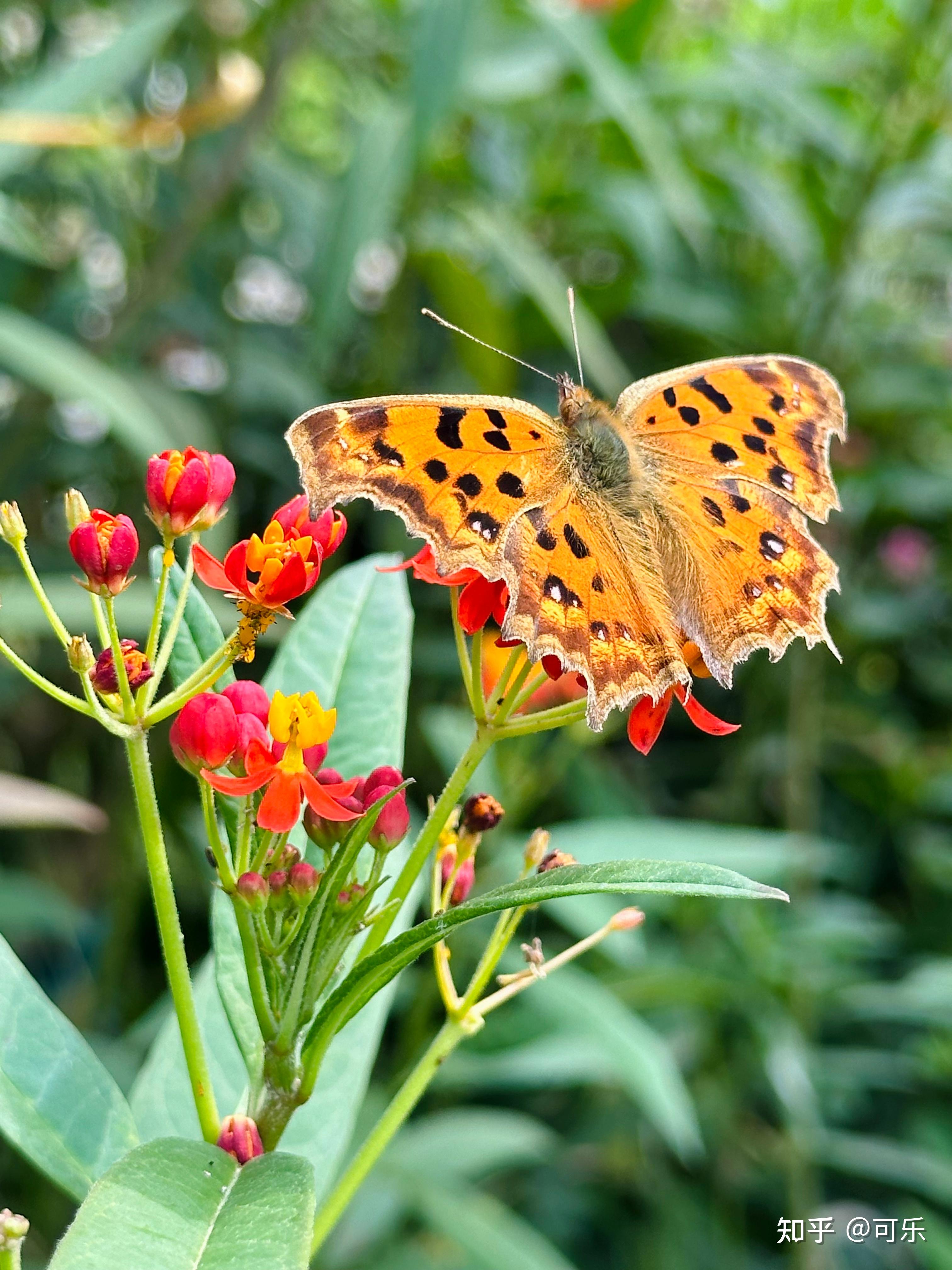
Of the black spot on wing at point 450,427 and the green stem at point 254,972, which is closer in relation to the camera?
the green stem at point 254,972

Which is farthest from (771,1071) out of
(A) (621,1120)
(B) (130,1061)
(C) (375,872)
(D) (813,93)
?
(D) (813,93)

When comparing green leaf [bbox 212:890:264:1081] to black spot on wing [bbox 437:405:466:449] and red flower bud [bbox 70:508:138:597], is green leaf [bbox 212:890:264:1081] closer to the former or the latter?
red flower bud [bbox 70:508:138:597]

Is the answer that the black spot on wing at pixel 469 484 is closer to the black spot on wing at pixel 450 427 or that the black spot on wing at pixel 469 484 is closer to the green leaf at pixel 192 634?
the black spot on wing at pixel 450 427

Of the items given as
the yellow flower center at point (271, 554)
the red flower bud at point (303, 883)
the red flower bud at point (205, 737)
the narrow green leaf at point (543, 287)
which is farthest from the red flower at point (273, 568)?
the narrow green leaf at point (543, 287)

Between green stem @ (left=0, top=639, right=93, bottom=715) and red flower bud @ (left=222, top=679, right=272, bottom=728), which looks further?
red flower bud @ (left=222, top=679, right=272, bottom=728)

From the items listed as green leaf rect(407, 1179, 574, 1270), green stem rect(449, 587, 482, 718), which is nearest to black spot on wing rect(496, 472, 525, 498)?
green stem rect(449, 587, 482, 718)

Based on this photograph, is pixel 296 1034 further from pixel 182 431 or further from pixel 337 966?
pixel 182 431

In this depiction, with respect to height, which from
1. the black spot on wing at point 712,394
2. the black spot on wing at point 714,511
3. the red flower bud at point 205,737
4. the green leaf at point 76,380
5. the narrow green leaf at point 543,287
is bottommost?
the red flower bud at point 205,737
